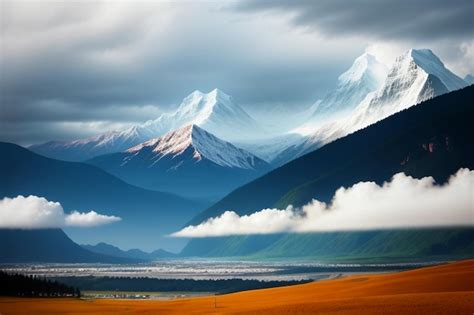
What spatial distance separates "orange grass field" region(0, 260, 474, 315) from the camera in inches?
4887

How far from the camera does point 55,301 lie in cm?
19638

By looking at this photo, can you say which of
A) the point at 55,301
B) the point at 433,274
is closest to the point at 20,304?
the point at 55,301

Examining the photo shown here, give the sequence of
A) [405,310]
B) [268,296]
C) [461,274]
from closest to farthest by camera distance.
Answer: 1. [405,310]
2. [461,274]
3. [268,296]

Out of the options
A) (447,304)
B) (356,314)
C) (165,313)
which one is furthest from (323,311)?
(165,313)

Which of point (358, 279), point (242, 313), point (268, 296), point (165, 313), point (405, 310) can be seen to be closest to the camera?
point (405, 310)

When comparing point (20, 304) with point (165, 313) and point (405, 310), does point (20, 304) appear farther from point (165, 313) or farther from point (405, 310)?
point (405, 310)

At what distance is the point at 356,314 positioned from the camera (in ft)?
396

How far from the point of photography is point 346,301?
134000mm

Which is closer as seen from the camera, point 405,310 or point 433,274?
point 405,310

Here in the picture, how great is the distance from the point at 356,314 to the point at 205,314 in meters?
29.1

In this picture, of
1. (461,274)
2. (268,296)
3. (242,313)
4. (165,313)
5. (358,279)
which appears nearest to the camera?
(242,313)

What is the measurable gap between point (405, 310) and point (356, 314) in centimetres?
657

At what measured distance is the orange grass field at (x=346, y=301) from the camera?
4887 inches

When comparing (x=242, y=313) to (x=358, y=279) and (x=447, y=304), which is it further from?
(x=358, y=279)
